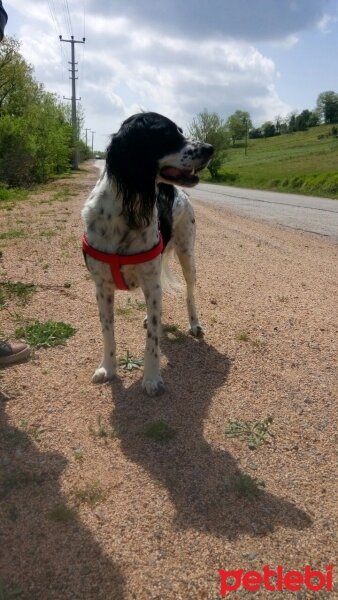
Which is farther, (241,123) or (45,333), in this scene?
(241,123)

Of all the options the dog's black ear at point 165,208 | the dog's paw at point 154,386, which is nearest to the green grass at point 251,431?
the dog's paw at point 154,386

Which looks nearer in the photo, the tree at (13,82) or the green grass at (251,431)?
the green grass at (251,431)

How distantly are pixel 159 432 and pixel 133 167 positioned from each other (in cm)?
161

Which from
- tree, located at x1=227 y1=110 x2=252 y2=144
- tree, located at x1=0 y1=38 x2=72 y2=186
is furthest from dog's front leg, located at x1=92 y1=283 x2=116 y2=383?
tree, located at x1=227 y1=110 x2=252 y2=144

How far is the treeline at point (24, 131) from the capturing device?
24.1 meters

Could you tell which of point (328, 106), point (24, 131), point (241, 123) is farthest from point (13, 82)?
point (328, 106)

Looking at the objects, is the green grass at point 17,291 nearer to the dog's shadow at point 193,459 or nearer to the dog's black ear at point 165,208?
the dog's black ear at point 165,208

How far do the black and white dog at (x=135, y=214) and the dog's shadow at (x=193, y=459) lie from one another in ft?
0.67

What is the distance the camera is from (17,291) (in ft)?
17.6

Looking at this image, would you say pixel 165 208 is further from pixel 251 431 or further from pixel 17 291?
pixel 17 291

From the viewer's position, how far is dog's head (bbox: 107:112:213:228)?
310cm

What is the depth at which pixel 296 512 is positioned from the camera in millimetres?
2275
